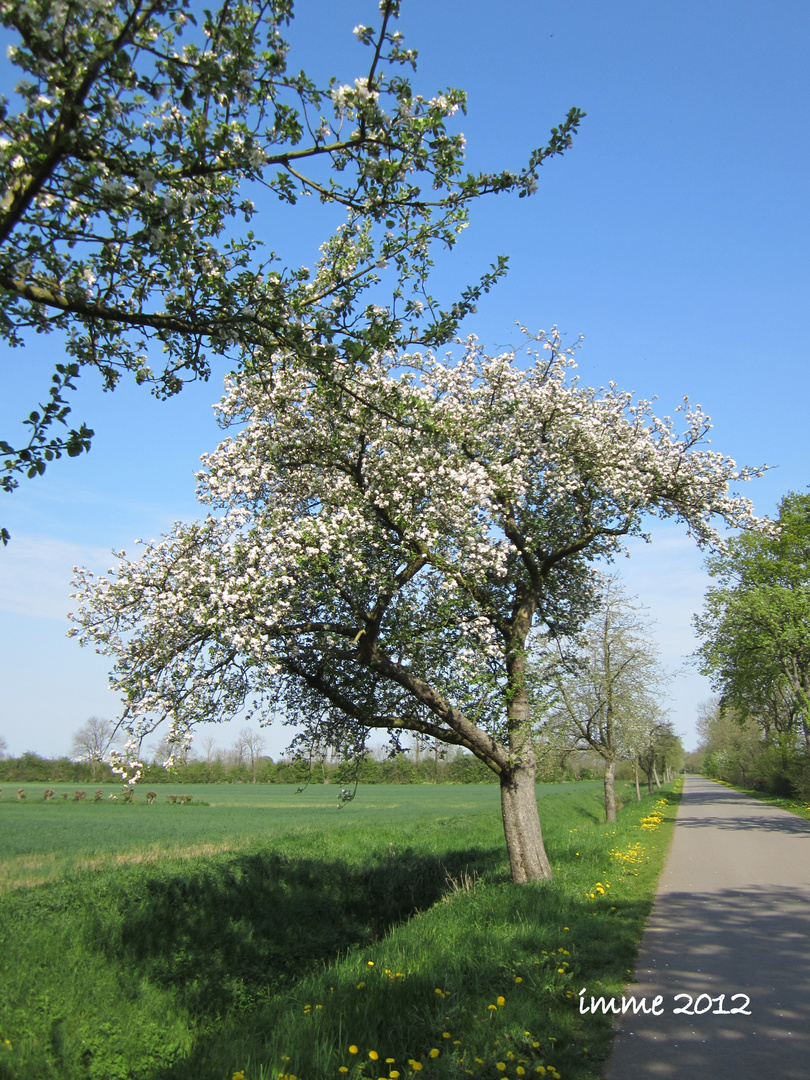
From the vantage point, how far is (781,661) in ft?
102

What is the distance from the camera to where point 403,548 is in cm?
1045

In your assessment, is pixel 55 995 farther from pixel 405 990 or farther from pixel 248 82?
pixel 248 82

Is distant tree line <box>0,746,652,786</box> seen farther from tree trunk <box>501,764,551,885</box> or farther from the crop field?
tree trunk <box>501,764,551,885</box>

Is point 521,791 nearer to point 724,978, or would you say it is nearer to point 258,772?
point 724,978

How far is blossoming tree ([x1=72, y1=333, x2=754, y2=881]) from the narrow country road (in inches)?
130

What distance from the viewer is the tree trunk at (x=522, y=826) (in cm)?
1238

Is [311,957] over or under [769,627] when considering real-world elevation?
under

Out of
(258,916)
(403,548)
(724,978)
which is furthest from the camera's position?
(258,916)

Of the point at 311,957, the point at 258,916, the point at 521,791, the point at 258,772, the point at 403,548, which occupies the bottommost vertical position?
the point at 258,772

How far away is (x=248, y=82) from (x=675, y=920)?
36.8 feet

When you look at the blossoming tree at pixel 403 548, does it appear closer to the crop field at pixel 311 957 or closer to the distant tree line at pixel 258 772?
the crop field at pixel 311 957

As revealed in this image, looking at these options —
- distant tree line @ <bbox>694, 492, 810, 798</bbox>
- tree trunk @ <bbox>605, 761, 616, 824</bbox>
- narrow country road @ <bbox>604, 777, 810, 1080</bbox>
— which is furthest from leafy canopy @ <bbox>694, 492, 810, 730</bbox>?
narrow country road @ <bbox>604, 777, 810, 1080</bbox>

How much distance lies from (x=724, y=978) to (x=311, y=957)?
9.19 metres

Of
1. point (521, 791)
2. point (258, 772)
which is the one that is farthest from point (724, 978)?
point (258, 772)
